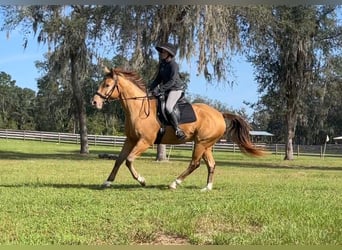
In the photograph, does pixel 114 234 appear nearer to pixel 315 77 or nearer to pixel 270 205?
pixel 270 205

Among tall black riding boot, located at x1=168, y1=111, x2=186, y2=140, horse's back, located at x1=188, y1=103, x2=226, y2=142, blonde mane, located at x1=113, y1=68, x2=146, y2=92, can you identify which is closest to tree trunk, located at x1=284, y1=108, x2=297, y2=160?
horse's back, located at x1=188, y1=103, x2=226, y2=142

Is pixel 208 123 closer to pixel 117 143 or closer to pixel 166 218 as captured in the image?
pixel 166 218

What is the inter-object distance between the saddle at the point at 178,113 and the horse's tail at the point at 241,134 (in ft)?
3.38

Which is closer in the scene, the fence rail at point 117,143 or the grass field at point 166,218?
the grass field at point 166,218

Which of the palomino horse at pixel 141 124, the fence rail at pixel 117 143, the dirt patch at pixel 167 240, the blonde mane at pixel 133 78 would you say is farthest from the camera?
the fence rail at pixel 117 143

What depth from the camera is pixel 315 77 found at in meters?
31.5

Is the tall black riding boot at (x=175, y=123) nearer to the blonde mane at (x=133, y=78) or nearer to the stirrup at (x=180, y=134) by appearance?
the stirrup at (x=180, y=134)

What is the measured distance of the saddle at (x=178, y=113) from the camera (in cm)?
859

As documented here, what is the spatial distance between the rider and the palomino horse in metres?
0.20

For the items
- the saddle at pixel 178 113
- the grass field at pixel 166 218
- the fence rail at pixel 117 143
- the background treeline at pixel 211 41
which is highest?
the background treeline at pixel 211 41

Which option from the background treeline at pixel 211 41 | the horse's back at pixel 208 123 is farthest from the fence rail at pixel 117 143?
the horse's back at pixel 208 123

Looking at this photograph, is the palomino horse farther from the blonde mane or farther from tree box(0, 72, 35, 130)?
tree box(0, 72, 35, 130)

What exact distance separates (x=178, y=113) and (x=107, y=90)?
124 centimetres

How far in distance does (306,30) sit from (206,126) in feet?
66.2
